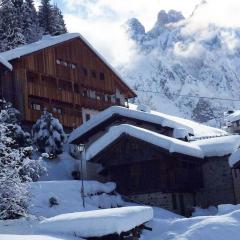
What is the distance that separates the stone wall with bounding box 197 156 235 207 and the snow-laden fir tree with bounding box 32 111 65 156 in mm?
9446

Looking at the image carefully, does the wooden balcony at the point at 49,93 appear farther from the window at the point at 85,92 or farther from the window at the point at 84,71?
the window at the point at 84,71

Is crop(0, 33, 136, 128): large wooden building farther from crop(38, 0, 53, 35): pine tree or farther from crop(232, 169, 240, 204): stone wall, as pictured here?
crop(38, 0, 53, 35): pine tree

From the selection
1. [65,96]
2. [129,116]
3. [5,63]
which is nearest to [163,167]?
[129,116]

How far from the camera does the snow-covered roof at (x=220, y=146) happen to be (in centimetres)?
3266

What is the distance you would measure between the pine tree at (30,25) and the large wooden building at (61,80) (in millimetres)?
14732

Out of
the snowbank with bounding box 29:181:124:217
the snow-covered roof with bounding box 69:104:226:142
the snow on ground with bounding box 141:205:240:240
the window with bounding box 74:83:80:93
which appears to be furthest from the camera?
the window with bounding box 74:83:80:93

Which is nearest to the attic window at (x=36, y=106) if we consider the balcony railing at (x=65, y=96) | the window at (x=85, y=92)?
the balcony railing at (x=65, y=96)

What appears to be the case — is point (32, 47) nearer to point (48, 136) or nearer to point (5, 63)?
point (5, 63)

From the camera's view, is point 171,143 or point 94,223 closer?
point 94,223

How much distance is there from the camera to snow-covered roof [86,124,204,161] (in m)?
30.3

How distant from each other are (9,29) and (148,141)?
30.0 metres

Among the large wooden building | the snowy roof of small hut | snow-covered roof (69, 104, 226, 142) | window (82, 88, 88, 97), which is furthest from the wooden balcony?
the snowy roof of small hut

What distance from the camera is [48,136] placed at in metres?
38.0

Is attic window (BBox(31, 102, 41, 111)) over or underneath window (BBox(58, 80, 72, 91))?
underneath
